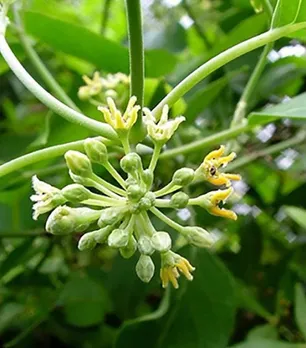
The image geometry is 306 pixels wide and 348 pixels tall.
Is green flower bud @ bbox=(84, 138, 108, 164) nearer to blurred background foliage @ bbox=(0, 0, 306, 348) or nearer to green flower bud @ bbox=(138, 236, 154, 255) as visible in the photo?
green flower bud @ bbox=(138, 236, 154, 255)

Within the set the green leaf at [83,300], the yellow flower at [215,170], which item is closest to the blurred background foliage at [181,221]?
the green leaf at [83,300]

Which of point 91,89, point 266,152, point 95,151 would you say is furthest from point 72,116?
point 266,152

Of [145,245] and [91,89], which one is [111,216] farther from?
[91,89]

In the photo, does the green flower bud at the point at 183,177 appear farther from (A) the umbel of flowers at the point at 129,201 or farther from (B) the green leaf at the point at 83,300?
(B) the green leaf at the point at 83,300

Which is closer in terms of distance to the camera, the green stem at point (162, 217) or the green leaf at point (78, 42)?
the green stem at point (162, 217)

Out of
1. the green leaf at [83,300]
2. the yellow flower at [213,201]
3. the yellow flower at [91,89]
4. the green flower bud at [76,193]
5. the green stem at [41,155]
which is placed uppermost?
the green stem at [41,155]

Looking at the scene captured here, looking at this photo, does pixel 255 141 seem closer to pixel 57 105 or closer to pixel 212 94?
pixel 212 94
